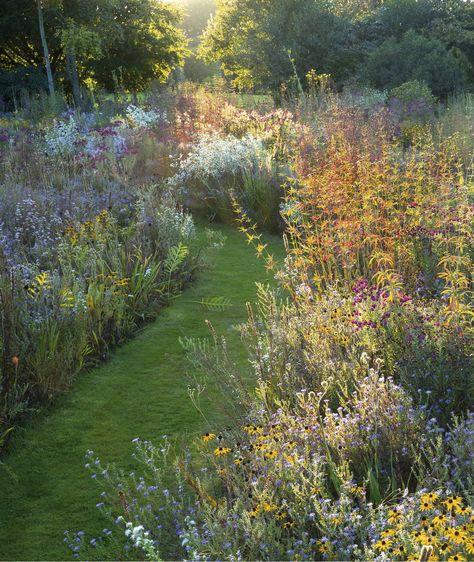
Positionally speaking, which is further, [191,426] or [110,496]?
[191,426]

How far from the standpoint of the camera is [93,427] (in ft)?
12.3

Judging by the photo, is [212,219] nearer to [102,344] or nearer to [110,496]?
[102,344]

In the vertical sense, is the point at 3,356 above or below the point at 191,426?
above

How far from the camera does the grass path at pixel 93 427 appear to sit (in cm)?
296

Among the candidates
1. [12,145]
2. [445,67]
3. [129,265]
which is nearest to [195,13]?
[445,67]

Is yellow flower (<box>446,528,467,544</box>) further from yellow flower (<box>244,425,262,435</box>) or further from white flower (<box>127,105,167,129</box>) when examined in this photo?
white flower (<box>127,105,167,129</box>)

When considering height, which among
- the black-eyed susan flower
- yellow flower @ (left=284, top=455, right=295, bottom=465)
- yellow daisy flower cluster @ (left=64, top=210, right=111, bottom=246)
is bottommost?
the black-eyed susan flower

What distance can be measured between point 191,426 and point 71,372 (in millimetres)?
964

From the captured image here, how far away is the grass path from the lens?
296 cm

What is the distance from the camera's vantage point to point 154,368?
14.6 ft

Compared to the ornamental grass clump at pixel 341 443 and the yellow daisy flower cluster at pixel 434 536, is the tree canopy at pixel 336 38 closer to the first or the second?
the ornamental grass clump at pixel 341 443

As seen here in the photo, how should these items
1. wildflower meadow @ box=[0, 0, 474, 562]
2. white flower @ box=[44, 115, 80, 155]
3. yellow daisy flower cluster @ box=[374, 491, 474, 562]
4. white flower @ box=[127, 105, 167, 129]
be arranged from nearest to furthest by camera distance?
yellow daisy flower cluster @ box=[374, 491, 474, 562] → wildflower meadow @ box=[0, 0, 474, 562] → white flower @ box=[44, 115, 80, 155] → white flower @ box=[127, 105, 167, 129]

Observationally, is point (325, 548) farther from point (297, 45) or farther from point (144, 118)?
point (297, 45)

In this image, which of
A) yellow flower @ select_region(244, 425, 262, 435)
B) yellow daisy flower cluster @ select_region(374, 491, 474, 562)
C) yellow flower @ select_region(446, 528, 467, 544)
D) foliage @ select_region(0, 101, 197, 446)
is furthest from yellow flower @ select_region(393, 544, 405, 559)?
foliage @ select_region(0, 101, 197, 446)
